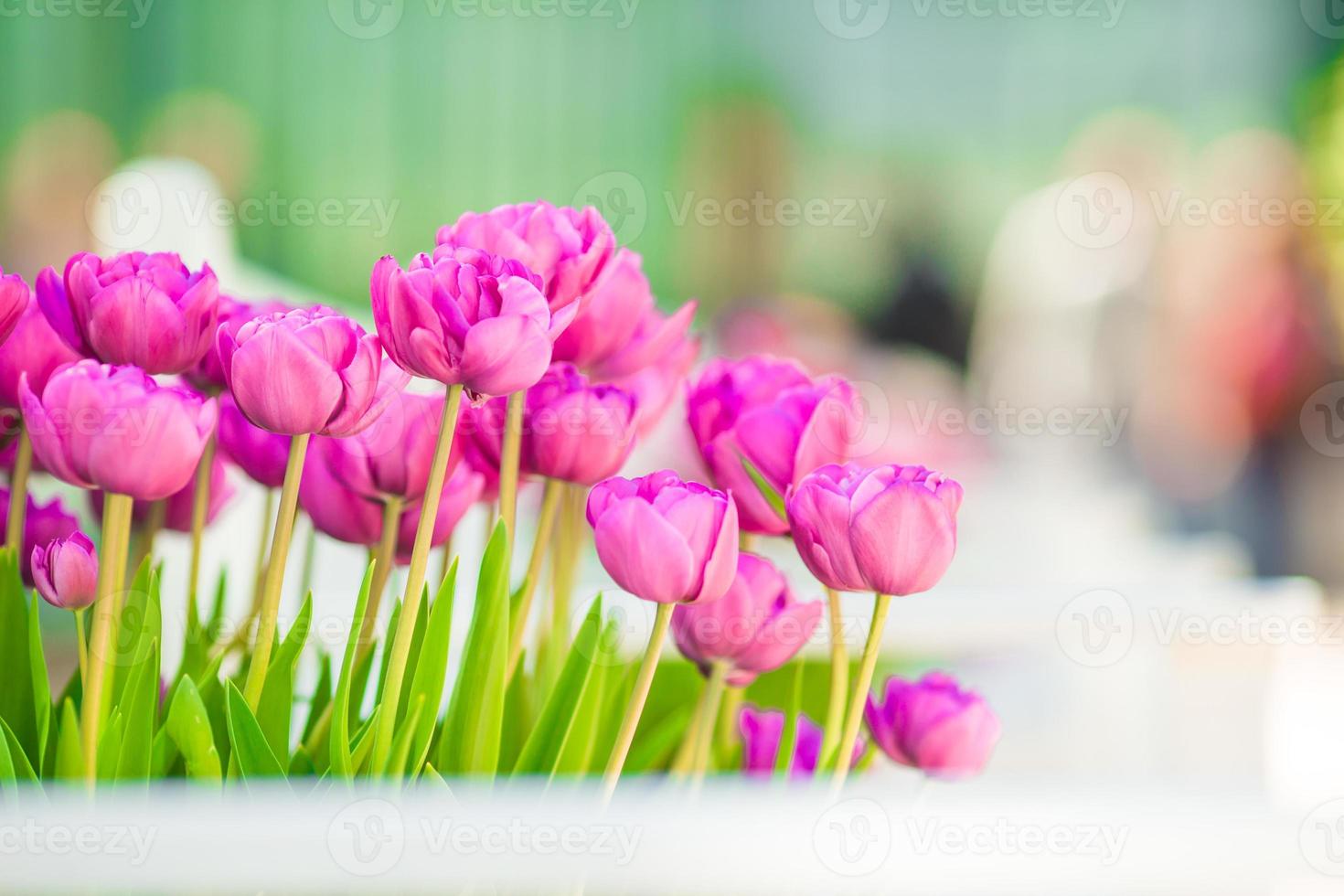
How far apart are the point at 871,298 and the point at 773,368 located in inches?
107

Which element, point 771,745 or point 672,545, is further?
point 771,745

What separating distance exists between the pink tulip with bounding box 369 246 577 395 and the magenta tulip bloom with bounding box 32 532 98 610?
3.9 inches

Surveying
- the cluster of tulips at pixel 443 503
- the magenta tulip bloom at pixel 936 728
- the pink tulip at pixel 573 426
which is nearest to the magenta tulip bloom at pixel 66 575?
the cluster of tulips at pixel 443 503

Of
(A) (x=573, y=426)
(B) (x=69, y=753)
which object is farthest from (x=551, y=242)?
(B) (x=69, y=753)

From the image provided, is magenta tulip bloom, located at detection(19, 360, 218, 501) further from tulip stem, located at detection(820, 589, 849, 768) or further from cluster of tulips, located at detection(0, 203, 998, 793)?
tulip stem, located at detection(820, 589, 849, 768)

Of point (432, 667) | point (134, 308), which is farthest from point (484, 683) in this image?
point (134, 308)

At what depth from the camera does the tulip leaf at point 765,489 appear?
0.31 meters

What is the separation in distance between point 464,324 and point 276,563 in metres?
0.08

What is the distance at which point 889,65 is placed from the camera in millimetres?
3105

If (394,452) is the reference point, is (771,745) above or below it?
below

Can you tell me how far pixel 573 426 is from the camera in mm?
298

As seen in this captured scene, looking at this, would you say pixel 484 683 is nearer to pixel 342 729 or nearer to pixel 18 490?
A: pixel 342 729

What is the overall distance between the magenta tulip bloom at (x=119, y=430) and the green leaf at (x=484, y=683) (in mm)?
73

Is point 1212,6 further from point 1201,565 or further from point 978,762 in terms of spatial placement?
point 978,762
